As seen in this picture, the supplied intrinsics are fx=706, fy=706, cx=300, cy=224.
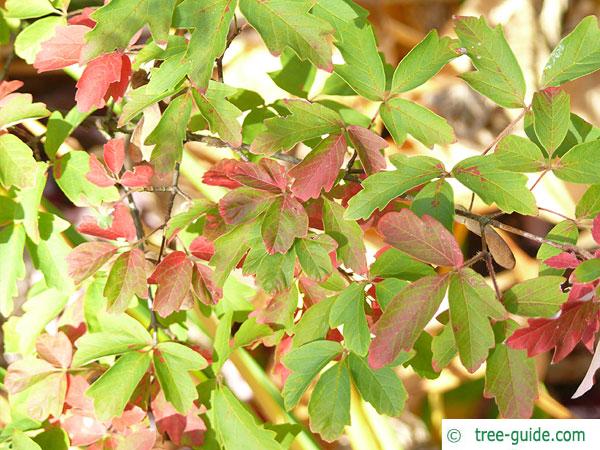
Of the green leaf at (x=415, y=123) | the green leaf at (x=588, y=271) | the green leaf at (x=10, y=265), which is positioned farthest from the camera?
the green leaf at (x=10, y=265)

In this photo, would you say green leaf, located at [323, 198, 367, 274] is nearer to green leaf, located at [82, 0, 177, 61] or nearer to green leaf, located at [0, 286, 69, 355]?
green leaf, located at [82, 0, 177, 61]

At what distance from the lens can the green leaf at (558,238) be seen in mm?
506

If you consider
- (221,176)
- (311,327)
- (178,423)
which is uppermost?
(221,176)

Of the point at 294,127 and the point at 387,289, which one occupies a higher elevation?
the point at 294,127

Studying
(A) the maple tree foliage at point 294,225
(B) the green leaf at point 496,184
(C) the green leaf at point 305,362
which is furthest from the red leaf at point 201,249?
(B) the green leaf at point 496,184

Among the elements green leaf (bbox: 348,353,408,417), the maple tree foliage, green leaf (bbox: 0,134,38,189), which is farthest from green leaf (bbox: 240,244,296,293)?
green leaf (bbox: 0,134,38,189)

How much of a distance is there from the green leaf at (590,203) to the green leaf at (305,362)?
204 millimetres

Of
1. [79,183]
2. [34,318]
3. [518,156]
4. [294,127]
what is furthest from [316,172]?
[34,318]

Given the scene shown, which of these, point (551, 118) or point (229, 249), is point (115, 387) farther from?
point (551, 118)

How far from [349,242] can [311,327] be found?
8 cm

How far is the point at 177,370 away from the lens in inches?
23.0

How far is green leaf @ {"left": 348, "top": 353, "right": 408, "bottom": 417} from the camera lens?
0.54m

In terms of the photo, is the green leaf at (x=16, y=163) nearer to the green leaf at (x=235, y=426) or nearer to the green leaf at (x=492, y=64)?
the green leaf at (x=235, y=426)

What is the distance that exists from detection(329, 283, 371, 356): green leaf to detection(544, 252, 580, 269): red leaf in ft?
0.43
